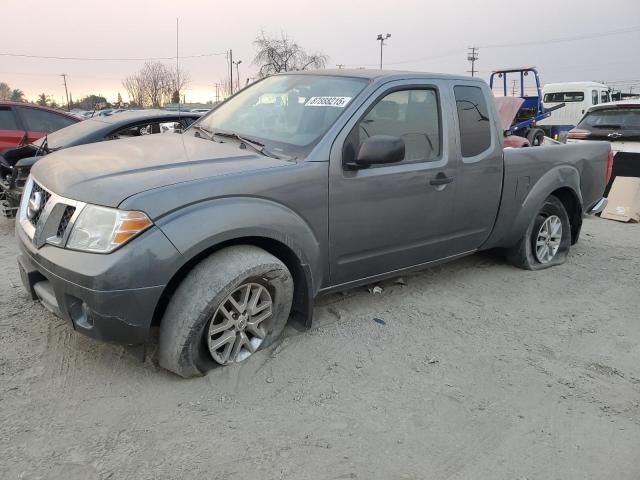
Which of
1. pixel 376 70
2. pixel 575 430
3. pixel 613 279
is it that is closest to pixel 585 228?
pixel 613 279

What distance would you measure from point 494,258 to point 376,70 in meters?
2.53

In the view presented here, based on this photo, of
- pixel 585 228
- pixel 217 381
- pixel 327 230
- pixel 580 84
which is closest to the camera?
pixel 217 381

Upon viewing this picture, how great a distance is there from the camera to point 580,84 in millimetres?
18984

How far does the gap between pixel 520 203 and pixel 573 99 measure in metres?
16.7

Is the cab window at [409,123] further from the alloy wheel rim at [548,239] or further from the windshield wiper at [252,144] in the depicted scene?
the alloy wheel rim at [548,239]

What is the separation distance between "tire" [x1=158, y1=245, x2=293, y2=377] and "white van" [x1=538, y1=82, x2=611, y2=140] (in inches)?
673

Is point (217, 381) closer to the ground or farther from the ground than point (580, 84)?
closer to the ground

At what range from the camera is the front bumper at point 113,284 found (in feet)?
8.55

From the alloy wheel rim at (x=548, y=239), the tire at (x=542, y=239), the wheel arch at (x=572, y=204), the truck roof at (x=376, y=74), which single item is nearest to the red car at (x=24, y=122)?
the truck roof at (x=376, y=74)

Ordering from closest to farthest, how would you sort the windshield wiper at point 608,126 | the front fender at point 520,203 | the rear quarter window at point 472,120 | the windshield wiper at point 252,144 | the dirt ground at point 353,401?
the dirt ground at point 353,401
the windshield wiper at point 252,144
the rear quarter window at point 472,120
the front fender at point 520,203
the windshield wiper at point 608,126

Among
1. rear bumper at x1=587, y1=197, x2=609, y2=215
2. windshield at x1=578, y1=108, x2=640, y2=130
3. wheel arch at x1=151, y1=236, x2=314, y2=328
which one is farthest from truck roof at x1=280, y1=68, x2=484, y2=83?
windshield at x1=578, y1=108, x2=640, y2=130

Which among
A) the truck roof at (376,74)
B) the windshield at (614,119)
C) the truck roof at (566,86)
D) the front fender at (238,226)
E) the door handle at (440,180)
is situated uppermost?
the truck roof at (566,86)

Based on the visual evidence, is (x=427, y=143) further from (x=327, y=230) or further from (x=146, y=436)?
(x=146, y=436)

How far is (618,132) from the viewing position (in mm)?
9133
